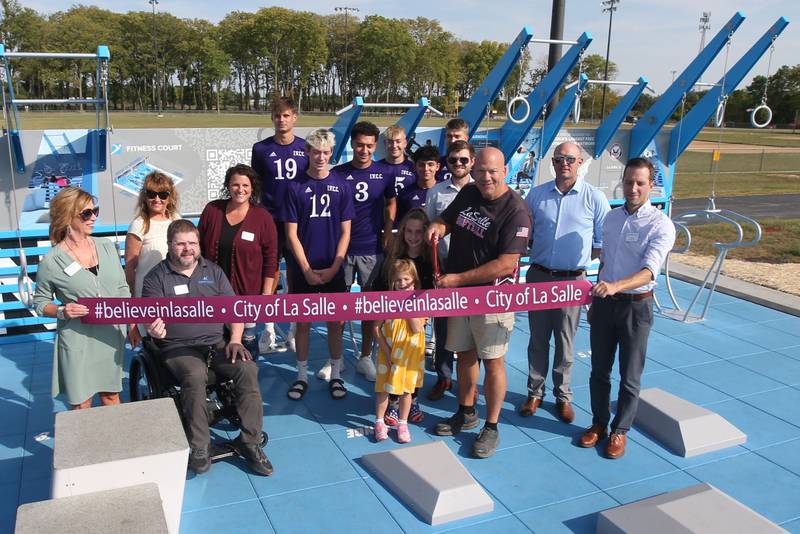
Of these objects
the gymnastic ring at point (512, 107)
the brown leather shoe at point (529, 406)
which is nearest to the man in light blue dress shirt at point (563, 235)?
the brown leather shoe at point (529, 406)

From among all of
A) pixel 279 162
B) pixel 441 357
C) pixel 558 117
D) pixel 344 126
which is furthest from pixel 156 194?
pixel 558 117

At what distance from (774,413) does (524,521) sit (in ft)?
8.05

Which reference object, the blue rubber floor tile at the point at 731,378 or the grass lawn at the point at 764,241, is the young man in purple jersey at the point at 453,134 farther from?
the grass lawn at the point at 764,241

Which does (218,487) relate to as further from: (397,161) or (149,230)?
(397,161)

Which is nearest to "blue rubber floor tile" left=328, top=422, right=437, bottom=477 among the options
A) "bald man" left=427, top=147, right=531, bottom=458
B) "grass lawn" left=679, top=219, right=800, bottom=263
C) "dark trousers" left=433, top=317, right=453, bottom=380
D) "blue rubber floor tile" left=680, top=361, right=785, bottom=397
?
"bald man" left=427, top=147, right=531, bottom=458

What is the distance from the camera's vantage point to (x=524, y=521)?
3180 millimetres

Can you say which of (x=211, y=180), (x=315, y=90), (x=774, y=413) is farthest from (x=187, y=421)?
(x=315, y=90)

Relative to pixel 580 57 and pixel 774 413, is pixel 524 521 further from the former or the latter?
pixel 580 57

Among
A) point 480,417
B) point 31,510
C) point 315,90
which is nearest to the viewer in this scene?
point 31,510

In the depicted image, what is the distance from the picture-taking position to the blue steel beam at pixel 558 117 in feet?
21.1

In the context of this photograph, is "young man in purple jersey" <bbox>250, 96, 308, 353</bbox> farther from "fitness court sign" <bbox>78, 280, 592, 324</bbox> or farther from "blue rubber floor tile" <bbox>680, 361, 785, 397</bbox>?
"blue rubber floor tile" <bbox>680, 361, 785, 397</bbox>

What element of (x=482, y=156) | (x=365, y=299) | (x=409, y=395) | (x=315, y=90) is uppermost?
(x=315, y=90)

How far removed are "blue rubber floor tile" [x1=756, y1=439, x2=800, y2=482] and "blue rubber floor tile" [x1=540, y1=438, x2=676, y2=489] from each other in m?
0.69

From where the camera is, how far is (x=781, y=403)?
4617 mm
